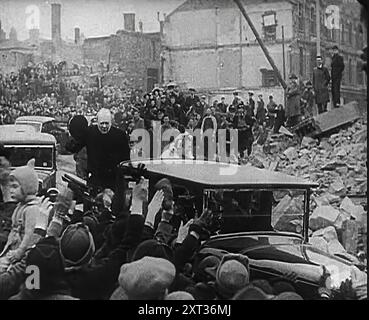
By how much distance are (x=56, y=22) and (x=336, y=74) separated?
145 cm

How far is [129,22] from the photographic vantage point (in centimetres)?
400

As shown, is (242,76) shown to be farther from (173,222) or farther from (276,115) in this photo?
(173,222)

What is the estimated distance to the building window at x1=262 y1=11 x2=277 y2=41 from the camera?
4031 mm

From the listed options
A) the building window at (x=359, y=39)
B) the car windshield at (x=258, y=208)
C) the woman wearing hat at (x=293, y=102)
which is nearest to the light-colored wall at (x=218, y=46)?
the woman wearing hat at (x=293, y=102)

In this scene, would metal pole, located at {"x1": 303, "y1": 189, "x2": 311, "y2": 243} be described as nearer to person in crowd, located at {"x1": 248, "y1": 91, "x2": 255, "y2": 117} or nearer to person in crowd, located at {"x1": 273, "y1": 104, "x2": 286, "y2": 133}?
person in crowd, located at {"x1": 273, "y1": 104, "x2": 286, "y2": 133}

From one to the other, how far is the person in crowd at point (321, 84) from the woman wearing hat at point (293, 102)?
102 mm

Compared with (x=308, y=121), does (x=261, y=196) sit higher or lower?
lower

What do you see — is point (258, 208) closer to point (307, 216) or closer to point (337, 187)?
point (307, 216)

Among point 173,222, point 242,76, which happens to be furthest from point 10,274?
point 242,76

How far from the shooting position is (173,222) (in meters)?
3.97

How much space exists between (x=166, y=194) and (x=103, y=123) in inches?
18.9

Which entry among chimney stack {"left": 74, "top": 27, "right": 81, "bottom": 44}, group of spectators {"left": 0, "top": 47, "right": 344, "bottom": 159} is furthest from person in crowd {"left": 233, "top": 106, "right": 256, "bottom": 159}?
chimney stack {"left": 74, "top": 27, "right": 81, "bottom": 44}
